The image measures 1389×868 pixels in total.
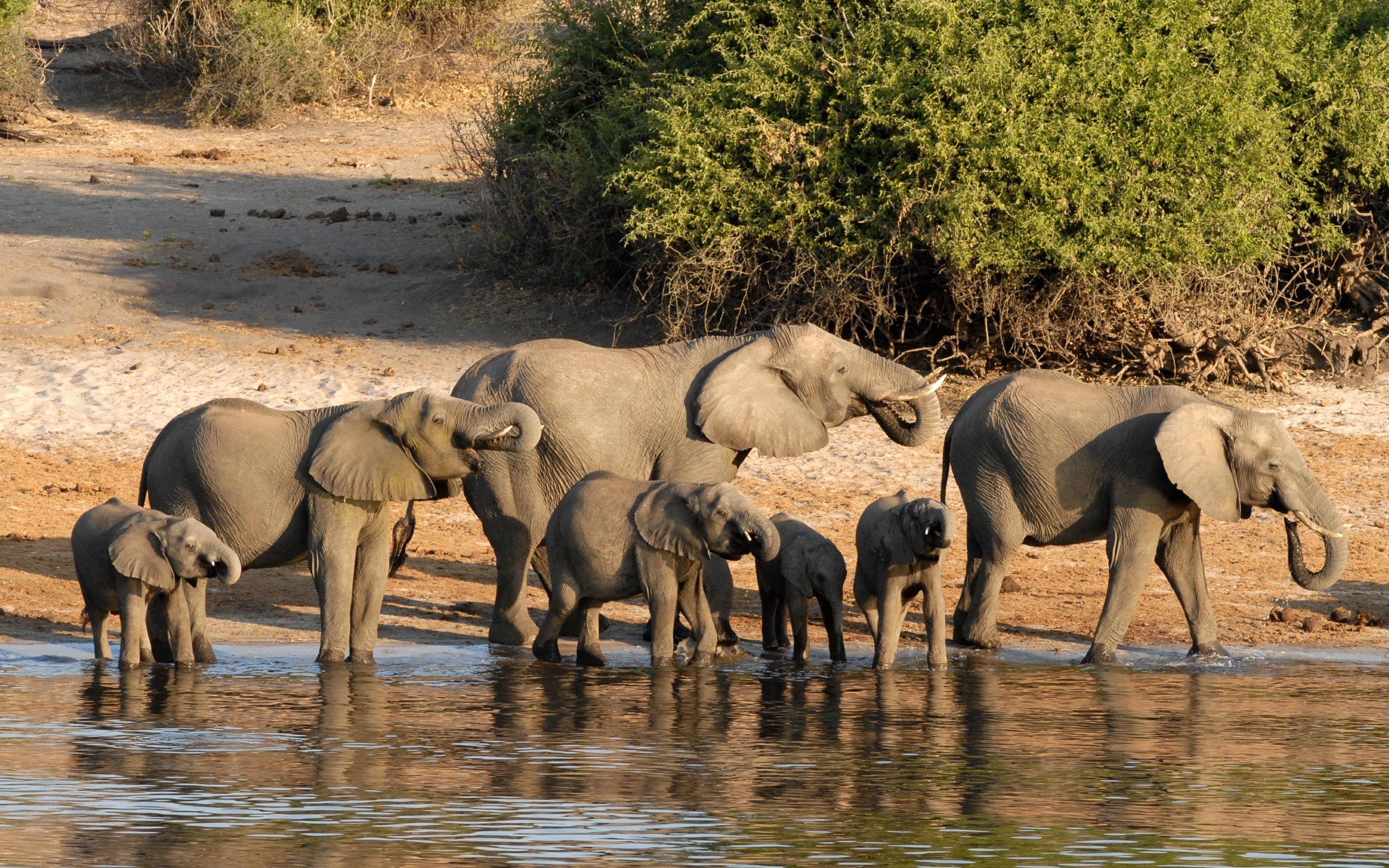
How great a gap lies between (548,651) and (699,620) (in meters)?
0.85

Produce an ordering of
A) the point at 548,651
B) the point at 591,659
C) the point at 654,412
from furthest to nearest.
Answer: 1. the point at 654,412
2. the point at 548,651
3. the point at 591,659

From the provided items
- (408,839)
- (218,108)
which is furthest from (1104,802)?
(218,108)

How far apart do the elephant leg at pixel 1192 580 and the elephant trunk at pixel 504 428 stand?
373cm

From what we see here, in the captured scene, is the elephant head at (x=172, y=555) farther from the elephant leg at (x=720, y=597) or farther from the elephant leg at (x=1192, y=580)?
the elephant leg at (x=1192, y=580)

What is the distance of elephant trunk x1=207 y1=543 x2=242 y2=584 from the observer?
30.5 ft

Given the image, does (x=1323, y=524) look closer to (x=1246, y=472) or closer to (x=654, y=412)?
(x=1246, y=472)

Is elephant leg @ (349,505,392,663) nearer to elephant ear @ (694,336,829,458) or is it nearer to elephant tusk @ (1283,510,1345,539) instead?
elephant ear @ (694,336,829,458)

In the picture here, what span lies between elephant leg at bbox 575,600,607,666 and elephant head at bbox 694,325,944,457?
4.31ft

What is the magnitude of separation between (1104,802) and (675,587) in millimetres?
3512

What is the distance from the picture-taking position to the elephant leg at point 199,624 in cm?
985

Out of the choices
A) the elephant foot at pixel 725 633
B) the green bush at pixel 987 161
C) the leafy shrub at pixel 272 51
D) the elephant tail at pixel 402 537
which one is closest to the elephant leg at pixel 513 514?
the elephant tail at pixel 402 537

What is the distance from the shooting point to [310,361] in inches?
675

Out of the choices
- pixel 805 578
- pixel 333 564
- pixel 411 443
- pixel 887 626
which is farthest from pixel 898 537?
pixel 333 564

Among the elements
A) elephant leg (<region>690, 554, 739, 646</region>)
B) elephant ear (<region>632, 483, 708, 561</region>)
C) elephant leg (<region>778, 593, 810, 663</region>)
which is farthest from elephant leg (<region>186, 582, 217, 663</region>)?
elephant leg (<region>778, 593, 810, 663</region>)
